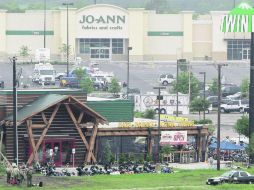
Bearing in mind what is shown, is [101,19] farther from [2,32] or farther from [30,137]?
[30,137]

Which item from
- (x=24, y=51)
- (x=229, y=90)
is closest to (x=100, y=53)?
(x=24, y=51)

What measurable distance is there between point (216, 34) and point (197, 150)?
9583 cm

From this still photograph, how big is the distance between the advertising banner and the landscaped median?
9.91 m

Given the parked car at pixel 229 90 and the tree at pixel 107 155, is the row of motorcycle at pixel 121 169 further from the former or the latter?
the parked car at pixel 229 90

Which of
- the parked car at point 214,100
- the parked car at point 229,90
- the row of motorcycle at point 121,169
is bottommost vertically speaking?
the row of motorcycle at point 121,169

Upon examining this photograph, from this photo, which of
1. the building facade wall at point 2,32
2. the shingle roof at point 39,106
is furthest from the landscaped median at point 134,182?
the building facade wall at point 2,32

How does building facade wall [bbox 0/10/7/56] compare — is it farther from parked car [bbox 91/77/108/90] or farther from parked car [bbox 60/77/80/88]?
parked car [bbox 60/77/80/88]

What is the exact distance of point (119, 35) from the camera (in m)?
170

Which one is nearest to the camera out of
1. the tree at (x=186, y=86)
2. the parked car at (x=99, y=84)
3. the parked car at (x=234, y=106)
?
the parked car at (x=234, y=106)

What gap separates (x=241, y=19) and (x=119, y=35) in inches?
3656

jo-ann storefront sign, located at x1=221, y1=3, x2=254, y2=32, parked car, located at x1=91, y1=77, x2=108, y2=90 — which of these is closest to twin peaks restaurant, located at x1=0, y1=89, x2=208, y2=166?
jo-ann storefront sign, located at x1=221, y1=3, x2=254, y2=32

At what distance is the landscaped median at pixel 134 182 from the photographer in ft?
186

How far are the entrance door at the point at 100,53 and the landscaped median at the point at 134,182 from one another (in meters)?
107

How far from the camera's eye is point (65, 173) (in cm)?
6456
